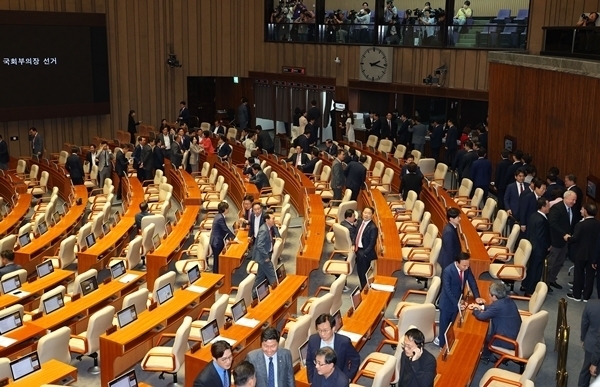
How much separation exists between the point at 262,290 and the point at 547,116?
7920 mm

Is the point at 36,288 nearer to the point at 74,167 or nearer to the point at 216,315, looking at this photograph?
the point at 216,315

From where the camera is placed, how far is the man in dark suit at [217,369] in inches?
226

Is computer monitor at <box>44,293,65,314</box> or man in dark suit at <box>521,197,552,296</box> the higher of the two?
man in dark suit at <box>521,197,552,296</box>

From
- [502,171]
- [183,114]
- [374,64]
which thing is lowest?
[502,171]

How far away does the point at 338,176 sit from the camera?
14820mm

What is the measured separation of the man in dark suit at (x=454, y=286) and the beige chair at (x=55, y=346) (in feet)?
14.0

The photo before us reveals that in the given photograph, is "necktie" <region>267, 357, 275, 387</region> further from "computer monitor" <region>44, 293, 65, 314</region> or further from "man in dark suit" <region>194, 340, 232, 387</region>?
"computer monitor" <region>44, 293, 65, 314</region>

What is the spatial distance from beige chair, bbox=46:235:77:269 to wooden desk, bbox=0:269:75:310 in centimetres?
101

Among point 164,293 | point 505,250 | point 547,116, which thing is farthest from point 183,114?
point 164,293

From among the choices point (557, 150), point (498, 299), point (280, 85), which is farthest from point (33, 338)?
point (280, 85)

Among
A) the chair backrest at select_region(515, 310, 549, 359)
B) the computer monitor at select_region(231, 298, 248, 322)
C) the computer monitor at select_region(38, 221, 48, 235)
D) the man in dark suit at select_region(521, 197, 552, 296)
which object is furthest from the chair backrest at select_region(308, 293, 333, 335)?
the computer monitor at select_region(38, 221, 48, 235)

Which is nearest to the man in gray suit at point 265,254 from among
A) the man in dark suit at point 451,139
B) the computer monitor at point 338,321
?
the computer monitor at point 338,321

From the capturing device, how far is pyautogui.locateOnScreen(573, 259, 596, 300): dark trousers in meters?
10.0

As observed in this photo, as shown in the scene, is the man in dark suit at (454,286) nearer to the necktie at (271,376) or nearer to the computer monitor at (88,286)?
the necktie at (271,376)
